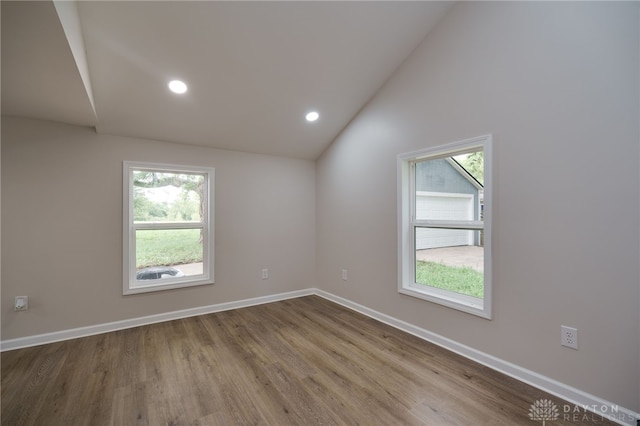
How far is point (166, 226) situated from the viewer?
333 cm

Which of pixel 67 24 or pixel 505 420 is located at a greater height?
pixel 67 24

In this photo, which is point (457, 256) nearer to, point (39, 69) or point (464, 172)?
point (464, 172)

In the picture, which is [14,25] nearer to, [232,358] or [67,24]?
[67,24]

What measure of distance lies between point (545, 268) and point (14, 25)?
11.7ft

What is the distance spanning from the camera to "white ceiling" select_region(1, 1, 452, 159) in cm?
190

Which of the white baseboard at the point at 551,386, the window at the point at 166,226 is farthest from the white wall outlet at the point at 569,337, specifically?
the window at the point at 166,226

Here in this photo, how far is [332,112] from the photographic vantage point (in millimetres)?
3432

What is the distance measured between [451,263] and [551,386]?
3.64ft

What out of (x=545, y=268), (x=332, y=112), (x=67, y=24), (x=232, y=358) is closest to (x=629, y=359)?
(x=545, y=268)

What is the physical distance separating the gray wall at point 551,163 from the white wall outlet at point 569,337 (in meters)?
0.04

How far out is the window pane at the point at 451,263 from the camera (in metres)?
2.48

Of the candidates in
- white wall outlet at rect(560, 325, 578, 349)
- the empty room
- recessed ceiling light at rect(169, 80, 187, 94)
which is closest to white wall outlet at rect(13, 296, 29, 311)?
the empty room
